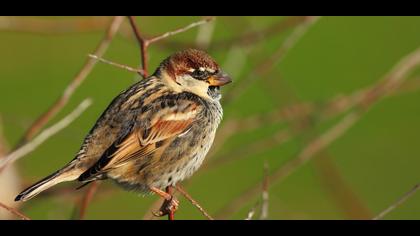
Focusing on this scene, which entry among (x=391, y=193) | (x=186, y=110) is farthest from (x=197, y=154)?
(x=391, y=193)

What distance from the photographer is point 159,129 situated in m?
4.79

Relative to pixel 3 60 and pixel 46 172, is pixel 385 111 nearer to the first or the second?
pixel 46 172

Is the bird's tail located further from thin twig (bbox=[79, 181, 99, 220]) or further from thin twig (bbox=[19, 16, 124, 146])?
thin twig (bbox=[19, 16, 124, 146])

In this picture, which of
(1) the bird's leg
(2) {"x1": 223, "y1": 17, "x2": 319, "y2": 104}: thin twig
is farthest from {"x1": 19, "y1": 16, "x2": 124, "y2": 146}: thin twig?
(2) {"x1": 223, "y1": 17, "x2": 319, "y2": 104}: thin twig

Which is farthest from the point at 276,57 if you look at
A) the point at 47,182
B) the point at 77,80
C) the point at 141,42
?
the point at 47,182

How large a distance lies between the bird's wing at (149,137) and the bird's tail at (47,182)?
121mm

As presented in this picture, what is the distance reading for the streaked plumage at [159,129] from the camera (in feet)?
15.3

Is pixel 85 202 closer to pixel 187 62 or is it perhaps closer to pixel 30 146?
pixel 30 146

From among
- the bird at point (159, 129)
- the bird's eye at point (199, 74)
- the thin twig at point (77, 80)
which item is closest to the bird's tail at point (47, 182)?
the bird at point (159, 129)

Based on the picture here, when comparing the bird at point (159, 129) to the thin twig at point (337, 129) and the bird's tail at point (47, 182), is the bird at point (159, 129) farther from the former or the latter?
the thin twig at point (337, 129)

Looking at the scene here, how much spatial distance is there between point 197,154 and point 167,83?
0.44 meters

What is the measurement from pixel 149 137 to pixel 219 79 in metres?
0.50

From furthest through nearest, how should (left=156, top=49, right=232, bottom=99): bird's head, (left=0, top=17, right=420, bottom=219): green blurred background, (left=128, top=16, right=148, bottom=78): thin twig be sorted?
1. (left=0, top=17, right=420, bottom=219): green blurred background
2. (left=156, top=49, right=232, bottom=99): bird's head
3. (left=128, top=16, right=148, bottom=78): thin twig

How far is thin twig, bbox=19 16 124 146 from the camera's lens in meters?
4.30
